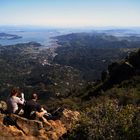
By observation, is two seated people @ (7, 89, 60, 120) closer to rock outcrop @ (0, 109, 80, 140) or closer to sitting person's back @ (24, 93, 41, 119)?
sitting person's back @ (24, 93, 41, 119)

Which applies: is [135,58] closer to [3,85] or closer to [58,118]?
→ [58,118]

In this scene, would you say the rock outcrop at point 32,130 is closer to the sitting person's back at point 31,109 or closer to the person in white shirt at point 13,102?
the sitting person's back at point 31,109

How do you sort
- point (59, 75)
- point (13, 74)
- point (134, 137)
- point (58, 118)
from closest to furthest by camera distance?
1. point (134, 137)
2. point (58, 118)
3. point (59, 75)
4. point (13, 74)

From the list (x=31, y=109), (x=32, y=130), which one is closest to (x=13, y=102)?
(x=31, y=109)

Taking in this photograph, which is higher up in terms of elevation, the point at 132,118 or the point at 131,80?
the point at 132,118

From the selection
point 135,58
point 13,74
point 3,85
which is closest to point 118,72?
point 135,58

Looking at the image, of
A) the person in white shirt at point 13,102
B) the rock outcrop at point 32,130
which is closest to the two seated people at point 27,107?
the person in white shirt at point 13,102
